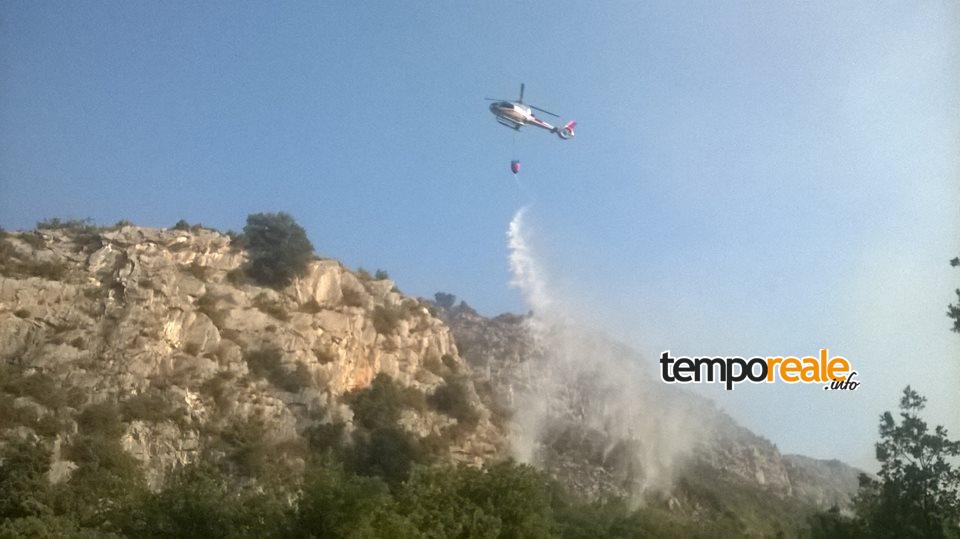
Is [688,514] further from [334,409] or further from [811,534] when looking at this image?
[334,409]

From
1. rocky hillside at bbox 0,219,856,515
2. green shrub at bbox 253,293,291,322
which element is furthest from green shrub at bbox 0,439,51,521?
green shrub at bbox 253,293,291,322

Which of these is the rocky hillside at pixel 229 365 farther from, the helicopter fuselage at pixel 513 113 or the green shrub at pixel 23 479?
the helicopter fuselage at pixel 513 113

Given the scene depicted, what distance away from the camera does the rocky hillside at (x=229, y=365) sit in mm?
44594

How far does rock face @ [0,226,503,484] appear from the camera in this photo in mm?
45688

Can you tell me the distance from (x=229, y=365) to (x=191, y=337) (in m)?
3.55

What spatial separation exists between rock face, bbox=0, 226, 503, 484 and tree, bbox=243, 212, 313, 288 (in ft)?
4.20

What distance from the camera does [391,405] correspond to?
5766cm

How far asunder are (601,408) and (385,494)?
59.4 m

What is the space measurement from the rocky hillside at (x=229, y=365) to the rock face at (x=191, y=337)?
4.4 inches

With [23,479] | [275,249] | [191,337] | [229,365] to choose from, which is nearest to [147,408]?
[229,365]

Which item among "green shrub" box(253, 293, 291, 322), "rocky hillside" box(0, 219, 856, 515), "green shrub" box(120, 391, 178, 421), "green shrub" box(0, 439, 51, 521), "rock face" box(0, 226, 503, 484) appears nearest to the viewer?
"green shrub" box(0, 439, 51, 521)

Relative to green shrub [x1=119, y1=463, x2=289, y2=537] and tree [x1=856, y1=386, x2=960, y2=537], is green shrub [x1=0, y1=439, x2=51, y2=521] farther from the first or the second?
tree [x1=856, y1=386, x2=960, y2=537]

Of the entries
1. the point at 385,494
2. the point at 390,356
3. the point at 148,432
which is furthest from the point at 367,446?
the point at 385,494

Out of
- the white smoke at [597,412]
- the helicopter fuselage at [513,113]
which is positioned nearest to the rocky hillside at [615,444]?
the white smoke at [597,412]
